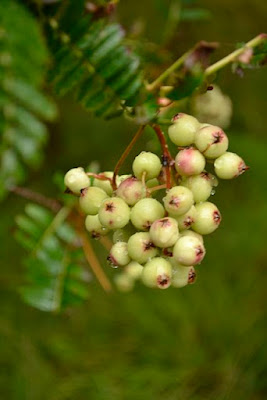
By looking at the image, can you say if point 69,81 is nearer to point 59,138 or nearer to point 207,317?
point 59,138

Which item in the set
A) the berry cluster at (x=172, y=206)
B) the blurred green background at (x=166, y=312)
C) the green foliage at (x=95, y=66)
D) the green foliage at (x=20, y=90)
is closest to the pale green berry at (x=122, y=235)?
the berry cluster at (x=172, y=206)

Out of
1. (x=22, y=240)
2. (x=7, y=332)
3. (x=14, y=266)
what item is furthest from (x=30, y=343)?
(x=22, y=240)

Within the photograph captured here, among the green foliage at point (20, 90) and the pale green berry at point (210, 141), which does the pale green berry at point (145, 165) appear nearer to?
the pale green berry at point (210, 141)

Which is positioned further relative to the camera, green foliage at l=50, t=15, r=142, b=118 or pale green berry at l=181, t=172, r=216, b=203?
green foliage at l=50, t=15, r=142, b=118

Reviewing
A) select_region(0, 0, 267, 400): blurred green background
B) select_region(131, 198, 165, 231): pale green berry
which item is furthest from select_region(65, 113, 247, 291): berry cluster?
select_region(0, 0, 267, 400): blurred green background

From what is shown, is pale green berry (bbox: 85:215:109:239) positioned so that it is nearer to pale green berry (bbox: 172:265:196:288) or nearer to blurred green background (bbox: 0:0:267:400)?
pale green berry (bbox: 172:265:196:288)

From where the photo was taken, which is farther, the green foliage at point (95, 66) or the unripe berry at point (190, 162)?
the green foliage at point (95, 66)
